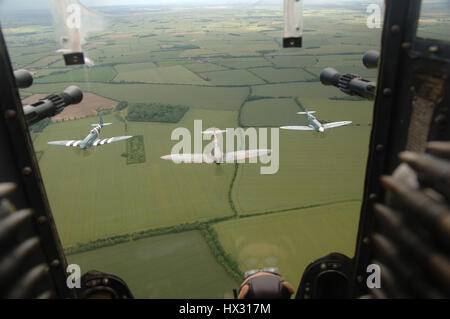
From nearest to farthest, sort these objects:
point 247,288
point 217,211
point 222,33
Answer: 1. point 247,288
2. point 217,211
3. point 222,33

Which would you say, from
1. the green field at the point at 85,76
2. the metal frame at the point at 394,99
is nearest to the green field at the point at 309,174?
the metal frame at the point at 394,99

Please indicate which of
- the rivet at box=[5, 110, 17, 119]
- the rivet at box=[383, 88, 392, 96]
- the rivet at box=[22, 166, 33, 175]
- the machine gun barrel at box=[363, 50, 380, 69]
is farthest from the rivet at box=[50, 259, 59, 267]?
the machine gun barrel at box=[363, 50, 380, 69]

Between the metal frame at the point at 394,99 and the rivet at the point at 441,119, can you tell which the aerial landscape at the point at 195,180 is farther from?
the rivet at the point at 441,119

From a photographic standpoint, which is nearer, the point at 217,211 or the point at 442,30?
the point at 442,30

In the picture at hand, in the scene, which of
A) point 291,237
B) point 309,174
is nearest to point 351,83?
point 291,237

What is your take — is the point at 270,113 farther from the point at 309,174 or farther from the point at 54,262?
the point at 54,262

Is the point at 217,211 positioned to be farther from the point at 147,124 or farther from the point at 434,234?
the point at 434,234
